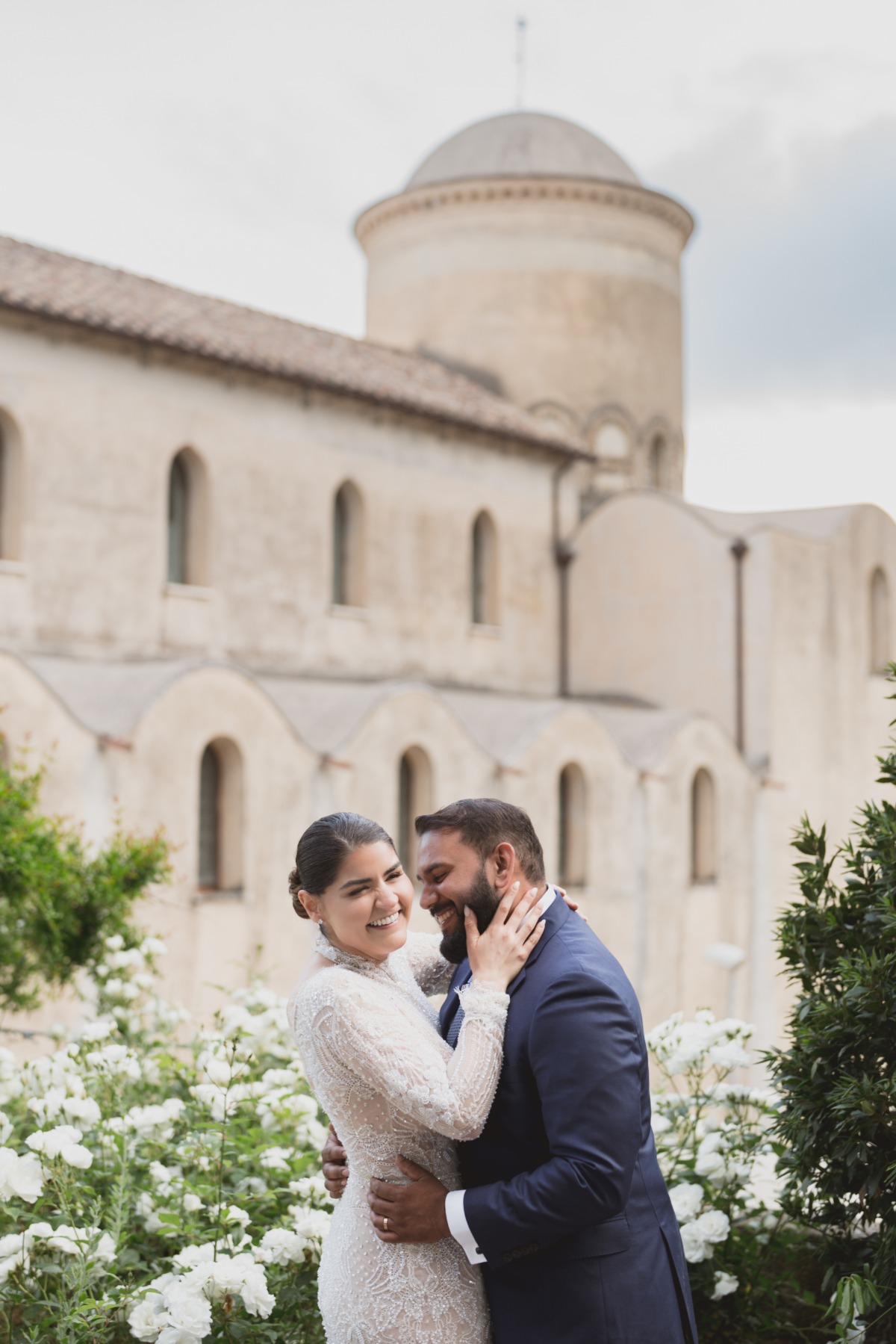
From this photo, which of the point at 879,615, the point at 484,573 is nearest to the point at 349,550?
the point at 484,573

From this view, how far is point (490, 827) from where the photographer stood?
3.17m

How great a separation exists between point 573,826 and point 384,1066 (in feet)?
50.6

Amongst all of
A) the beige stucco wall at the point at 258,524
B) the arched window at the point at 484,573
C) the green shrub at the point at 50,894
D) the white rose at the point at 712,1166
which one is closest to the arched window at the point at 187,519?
the beige stucco wall at the point at 258,524

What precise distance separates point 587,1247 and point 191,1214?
1.84 metres

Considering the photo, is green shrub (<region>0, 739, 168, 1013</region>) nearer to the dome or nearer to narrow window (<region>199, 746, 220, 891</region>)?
narrow window (<region>199, 746, 220, 891</region>)

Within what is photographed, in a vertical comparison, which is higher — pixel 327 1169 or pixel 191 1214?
pixel 327 1169

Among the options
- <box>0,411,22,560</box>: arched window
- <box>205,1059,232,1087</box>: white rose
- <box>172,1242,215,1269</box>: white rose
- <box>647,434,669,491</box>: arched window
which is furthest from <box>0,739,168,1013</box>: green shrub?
<box>647,434,669,491</box>: arched window

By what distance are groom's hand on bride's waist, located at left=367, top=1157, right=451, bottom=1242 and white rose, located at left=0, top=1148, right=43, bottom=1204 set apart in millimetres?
1173

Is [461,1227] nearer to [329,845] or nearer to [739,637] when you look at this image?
[329,845]

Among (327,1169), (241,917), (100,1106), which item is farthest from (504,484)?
(327,1169)

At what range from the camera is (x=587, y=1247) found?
301cm

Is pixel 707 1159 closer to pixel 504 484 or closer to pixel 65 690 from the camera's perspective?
pixel 65 690

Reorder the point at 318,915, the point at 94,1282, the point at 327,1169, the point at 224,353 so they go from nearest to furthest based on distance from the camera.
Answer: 1. the point at 318,915
2. the point at 327,1169
3. the point at 94,1282
4. the point at 224,353

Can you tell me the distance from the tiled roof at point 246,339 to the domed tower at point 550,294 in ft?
4.72
